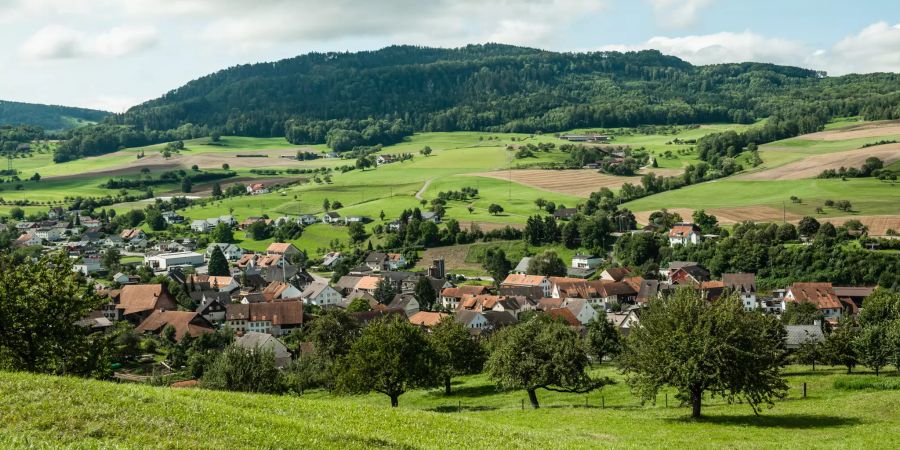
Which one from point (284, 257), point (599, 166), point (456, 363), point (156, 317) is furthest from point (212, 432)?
point (599, 166)

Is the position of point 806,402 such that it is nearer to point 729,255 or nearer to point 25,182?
point 729,255

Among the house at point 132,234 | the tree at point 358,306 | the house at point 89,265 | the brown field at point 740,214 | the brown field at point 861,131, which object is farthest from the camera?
the brown field at point 861,131

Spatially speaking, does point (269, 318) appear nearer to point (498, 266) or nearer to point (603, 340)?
point (498, 266)

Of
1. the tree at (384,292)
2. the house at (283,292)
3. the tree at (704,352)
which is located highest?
the tree at (704,352)

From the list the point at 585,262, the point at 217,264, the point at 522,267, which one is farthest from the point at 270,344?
the point at 585,262

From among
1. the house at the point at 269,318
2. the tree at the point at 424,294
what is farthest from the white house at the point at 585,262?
the house at the point at 269,318

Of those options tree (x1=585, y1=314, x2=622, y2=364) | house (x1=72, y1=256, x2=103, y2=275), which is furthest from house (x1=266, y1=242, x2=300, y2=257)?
tree (x1=585, y1=314, x2=622, y2=364)

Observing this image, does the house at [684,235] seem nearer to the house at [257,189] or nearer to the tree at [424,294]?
the tree at [424,294]
